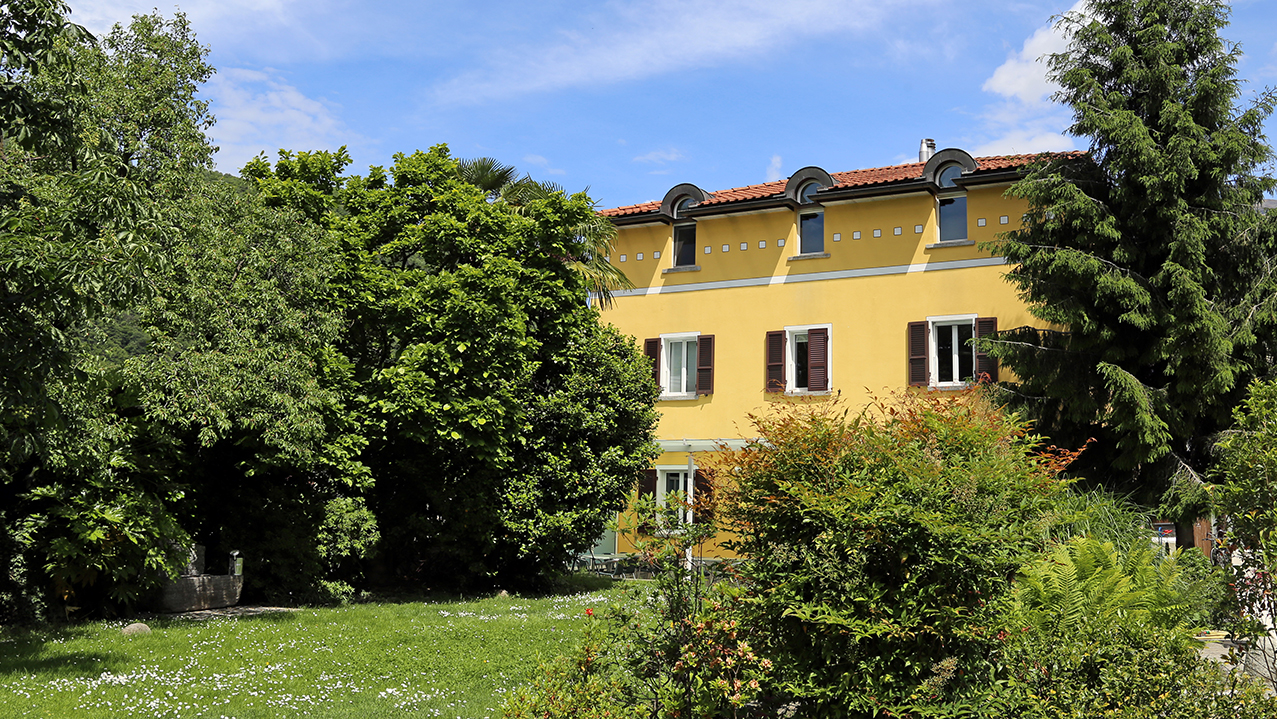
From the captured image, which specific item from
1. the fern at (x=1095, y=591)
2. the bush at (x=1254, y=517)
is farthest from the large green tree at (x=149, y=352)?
the bush at (x=1254, y=517)

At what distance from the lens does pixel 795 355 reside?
23031 millimetres

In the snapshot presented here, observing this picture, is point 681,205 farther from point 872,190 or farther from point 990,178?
point 990,178

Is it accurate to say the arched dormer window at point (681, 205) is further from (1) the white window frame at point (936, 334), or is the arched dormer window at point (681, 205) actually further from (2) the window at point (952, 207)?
(1) the white window frame at point (936, 334)

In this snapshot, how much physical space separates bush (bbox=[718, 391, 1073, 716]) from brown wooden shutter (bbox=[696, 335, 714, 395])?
17763 mm

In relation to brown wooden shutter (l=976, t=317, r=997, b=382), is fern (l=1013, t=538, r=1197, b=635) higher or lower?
lower

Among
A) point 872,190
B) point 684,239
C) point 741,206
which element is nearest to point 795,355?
point 741,206

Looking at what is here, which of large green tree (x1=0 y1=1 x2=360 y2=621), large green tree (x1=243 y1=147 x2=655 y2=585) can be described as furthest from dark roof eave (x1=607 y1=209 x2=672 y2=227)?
large green tree (x1=0 y1=1 x2=360 y2=621)

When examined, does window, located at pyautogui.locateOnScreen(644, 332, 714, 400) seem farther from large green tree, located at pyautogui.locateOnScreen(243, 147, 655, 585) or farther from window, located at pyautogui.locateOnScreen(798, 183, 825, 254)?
large green tree, located at pyautogui.locateOnScreen(243, 147, 655, 585)

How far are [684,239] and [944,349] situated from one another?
7390mm

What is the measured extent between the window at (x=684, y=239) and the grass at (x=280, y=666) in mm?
13223

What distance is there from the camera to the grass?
7844 millimetres

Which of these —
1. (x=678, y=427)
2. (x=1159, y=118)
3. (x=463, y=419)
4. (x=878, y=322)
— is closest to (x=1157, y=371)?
(x=1159, y=118)

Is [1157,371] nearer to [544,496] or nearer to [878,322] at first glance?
[878,322]

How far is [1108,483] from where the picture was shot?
17094mm
